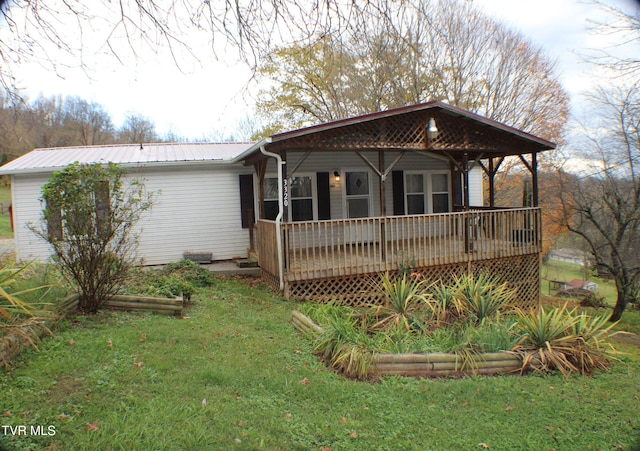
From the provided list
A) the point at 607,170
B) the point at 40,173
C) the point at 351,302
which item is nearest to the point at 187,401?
the point at 351,302

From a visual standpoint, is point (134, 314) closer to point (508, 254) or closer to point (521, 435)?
point (521, 435)

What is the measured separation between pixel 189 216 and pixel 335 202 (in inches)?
162

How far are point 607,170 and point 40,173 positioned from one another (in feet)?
Result: 54.7

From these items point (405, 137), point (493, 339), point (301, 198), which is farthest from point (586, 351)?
point (301, 198)

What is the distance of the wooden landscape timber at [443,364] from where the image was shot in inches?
193

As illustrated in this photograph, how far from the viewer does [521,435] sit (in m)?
3.62

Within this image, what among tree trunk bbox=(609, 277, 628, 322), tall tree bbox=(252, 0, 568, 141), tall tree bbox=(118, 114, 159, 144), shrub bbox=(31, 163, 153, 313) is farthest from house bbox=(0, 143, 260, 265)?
tall tree bbox=(118, 114, 159, 144)

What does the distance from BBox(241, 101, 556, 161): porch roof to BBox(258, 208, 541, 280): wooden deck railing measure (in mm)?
1587

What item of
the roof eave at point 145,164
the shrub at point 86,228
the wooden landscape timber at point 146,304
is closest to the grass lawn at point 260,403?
the shrub at point 86,228

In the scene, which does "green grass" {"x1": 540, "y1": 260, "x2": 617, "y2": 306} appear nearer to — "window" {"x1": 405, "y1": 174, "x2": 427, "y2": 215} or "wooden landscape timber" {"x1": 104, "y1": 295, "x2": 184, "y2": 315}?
"window" {"x1": 405, "y1": 174, "x2": 427, "y2": 215}

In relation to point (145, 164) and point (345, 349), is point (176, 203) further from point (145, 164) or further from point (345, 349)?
point (345, 349)

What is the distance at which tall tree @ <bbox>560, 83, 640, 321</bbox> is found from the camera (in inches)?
497

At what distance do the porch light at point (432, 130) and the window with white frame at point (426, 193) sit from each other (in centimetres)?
317

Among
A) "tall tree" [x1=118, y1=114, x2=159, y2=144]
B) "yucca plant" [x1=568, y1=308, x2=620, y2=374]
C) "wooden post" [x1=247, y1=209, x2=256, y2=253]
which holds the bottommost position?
"yucca plant" [x1=568, y1=308, x2=620, y2=374]
